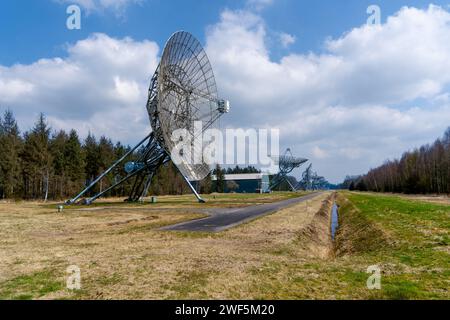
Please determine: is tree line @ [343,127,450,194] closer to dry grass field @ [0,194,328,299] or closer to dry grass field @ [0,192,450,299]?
dry grass field @ [0,192,450,299]

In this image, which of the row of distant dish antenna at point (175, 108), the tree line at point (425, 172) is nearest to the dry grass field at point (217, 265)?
the row of distant dish antenna at point (175, 108)

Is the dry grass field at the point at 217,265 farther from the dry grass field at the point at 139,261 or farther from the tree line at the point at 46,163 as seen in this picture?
the tree line at the point at 46,163

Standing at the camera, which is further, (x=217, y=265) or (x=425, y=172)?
(x=425, y=172)

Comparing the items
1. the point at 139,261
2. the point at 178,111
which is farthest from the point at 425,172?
the point at 139,261

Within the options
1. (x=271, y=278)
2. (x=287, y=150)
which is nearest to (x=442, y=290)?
(x=271, y=278)

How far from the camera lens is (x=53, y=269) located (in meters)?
11.4

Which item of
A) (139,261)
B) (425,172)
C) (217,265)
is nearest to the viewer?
(217,265)

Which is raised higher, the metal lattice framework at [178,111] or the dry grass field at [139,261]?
the metal lattice framework at [178,111]

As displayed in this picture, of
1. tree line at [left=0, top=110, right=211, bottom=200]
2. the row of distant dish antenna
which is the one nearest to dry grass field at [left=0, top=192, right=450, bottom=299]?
the row of distant dish antenna

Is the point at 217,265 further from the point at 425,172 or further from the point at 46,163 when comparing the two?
the point at 425,172
